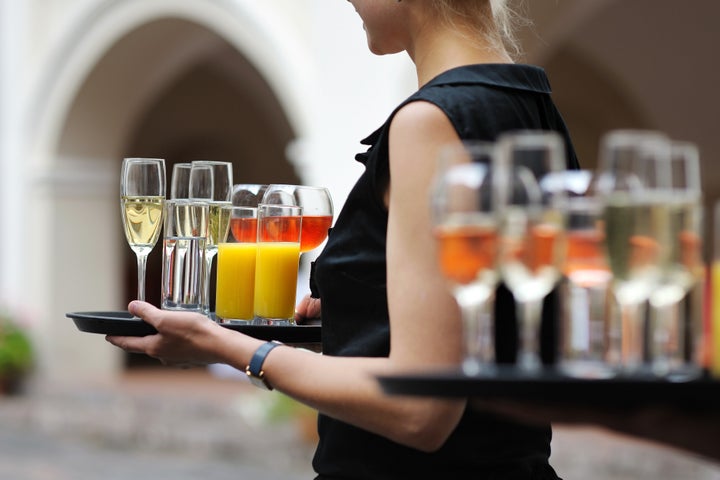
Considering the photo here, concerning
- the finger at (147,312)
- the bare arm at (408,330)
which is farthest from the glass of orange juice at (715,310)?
the finger at (147,312)

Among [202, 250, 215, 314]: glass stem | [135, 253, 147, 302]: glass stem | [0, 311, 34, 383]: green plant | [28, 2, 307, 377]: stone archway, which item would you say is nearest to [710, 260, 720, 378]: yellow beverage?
[202, 250, 215, 314]: glass stem

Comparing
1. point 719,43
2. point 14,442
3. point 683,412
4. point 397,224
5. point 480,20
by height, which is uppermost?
point 719,43

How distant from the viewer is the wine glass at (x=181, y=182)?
2369 millimetres

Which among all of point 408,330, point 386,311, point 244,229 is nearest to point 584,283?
point 408,330

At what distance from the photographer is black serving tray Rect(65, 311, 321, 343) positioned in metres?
2.06

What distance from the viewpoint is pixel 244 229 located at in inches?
89.4

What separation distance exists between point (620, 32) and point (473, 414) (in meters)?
9.84

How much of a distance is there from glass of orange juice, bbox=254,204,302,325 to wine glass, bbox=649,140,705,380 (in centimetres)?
88

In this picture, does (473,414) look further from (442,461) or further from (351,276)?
(351,276)

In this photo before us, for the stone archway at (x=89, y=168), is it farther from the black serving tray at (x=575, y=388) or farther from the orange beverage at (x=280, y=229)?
the black serving tray at (x=575, y=388)

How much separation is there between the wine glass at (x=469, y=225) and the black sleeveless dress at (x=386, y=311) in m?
0.36

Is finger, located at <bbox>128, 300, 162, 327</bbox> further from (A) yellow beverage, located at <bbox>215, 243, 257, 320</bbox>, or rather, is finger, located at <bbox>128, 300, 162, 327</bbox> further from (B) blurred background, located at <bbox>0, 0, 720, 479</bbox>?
(B) blurred background, located at <bbox>0, 0, 720, 479</bbox>

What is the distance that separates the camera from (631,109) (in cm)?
1259

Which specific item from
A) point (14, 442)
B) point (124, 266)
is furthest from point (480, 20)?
point (124, 266)
